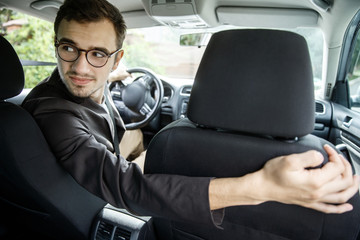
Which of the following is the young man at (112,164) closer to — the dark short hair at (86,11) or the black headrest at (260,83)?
the dark short hair at (86,11)

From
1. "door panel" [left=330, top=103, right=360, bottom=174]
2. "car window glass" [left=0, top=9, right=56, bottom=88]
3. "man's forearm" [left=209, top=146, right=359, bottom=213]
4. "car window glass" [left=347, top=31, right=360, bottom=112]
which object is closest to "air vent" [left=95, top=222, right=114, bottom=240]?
"man's forearm" [left=209, top=146, right=359, bottom=213]

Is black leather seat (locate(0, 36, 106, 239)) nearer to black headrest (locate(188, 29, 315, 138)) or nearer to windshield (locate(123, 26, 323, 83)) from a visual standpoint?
black headrest (locate(188, 29, 315, 138))

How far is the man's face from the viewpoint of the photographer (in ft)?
4.06

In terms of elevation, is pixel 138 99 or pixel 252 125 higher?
pixel 252 125

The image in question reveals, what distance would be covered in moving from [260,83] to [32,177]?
939 millimetres

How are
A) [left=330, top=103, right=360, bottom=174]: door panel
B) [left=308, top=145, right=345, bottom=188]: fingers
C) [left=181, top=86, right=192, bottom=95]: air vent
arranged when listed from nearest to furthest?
1. [left=308, top=145, right=345, bottom=188]: fingers
2. [left=330, top=103, right=360, bottom=174]: door panel
3. [left=181, top=86, right=192, bottom=95]: air vent

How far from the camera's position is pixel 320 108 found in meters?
2.38

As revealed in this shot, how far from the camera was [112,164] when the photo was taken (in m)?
0.97

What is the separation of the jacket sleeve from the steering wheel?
1464 mm

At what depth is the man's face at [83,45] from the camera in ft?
4.06

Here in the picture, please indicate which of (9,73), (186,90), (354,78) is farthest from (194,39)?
(9,73)

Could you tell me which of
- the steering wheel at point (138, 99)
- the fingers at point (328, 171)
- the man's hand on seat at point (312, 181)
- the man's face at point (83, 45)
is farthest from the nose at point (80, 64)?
the steering wheel at point (138, 99)

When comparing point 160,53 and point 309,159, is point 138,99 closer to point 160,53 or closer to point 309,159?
point 309,159

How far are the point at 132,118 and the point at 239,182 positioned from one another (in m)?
1.92
